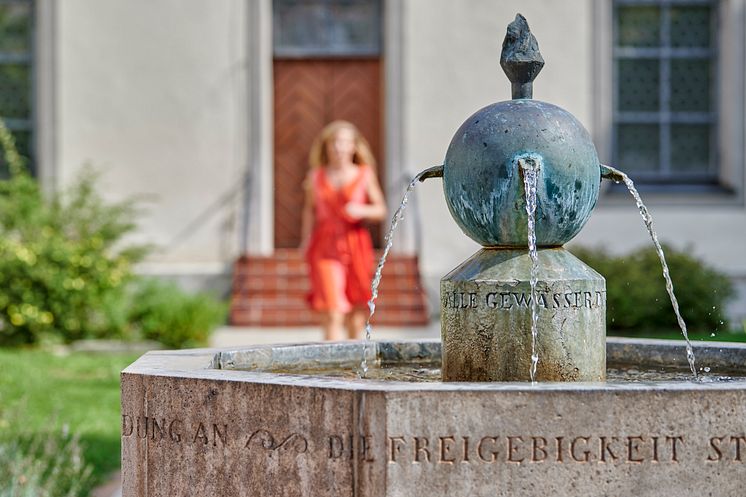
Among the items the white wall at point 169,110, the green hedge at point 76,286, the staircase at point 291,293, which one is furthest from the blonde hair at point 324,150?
the white wall at point 169,110

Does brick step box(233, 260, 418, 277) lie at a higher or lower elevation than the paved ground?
higher

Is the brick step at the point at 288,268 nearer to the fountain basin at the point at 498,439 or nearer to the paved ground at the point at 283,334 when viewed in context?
the paved ground at the point at 283,334

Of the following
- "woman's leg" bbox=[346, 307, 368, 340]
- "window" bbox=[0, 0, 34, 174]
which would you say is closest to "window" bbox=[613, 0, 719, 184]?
"woman's leg" bbox=[346, 307, 368, 340]

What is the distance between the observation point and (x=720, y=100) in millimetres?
15281

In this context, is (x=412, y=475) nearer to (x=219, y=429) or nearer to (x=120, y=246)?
(x=219, y=429)

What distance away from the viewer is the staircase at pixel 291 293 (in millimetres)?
13688

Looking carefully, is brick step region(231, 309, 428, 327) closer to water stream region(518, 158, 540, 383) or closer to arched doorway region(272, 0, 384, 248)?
arched doorway region(272, 0, 384, 248)

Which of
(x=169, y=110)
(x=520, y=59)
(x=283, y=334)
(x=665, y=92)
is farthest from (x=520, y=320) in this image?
(x=665, y=92)

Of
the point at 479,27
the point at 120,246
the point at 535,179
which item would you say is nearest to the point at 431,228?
the point at 479,27

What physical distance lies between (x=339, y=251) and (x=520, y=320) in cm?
586

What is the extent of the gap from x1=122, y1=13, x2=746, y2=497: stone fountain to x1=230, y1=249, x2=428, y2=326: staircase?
898cm

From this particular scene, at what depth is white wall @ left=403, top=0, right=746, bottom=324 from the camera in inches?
581

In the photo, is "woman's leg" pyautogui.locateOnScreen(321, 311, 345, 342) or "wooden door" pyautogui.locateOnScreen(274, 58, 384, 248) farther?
"wooden door" pyautogui.locateOnScreen(274, 58, 384, 248)

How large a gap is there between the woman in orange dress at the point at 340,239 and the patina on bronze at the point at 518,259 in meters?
5.44
